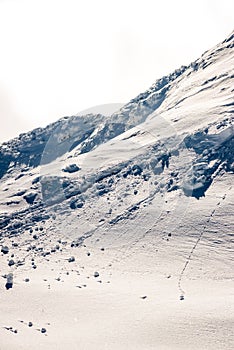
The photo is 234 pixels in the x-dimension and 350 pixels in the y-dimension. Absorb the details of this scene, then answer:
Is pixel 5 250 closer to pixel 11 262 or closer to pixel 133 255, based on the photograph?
pixel 11 262

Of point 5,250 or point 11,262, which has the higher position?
point 5,250

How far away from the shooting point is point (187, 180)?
600 feet

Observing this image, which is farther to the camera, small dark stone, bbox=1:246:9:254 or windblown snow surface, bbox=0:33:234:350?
small dark stone, bbox=1:246:9:254

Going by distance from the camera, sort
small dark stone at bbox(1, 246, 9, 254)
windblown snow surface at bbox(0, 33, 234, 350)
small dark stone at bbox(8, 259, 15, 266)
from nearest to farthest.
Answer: windblown snow surface at bbox(0, 33, 234, 350) → small dark stone at bbox(8, 259, 15, 266) → small dark stone at bbox(1, 246, 9, 254)

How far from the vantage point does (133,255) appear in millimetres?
153750

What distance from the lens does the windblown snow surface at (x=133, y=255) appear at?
117 metres

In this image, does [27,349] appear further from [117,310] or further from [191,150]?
[191,150]

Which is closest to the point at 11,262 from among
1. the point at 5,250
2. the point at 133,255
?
the point at 5,250

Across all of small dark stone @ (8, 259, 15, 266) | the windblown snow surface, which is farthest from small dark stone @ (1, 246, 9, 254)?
small dark stone @ (8, 259, 15, 266)

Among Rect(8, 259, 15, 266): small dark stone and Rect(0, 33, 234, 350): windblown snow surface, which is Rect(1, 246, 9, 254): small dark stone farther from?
Rect(8, 259, 15, 266): small dark stone

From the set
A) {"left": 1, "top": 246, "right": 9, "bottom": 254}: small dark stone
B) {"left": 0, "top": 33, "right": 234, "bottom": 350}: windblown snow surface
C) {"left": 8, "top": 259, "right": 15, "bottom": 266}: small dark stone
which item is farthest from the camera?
{"left": 1, "top": 246, "right": 9, "bottom": 254}: small dark stone

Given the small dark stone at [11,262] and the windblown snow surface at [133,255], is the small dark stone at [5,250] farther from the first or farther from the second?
the small dark stone at [11,262]

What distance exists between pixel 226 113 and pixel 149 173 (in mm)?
31466

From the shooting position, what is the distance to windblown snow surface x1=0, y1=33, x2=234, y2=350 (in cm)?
11688
